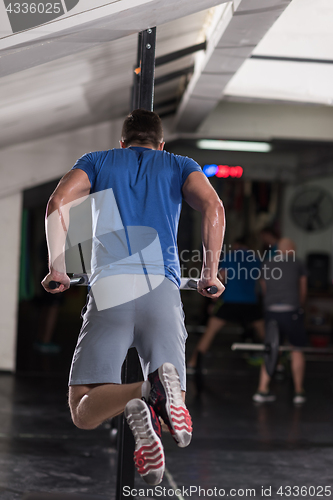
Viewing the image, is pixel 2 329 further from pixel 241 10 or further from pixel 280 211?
pixel 280 211

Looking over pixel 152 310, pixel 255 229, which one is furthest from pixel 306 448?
pixel 255 229

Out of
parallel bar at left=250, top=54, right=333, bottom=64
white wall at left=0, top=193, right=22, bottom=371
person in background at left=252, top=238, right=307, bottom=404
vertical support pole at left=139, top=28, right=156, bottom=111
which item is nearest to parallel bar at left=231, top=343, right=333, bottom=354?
person in background at left=252, top=238, right=307, bottom=404

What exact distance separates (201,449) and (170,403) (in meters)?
2.15

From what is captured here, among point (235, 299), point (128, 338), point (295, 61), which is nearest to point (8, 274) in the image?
point (235, 299)

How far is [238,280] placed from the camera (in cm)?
619

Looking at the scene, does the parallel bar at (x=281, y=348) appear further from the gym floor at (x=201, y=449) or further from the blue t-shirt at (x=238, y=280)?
the blue t-shirt at (x=238, y=280)

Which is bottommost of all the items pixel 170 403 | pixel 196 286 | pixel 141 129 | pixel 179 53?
pixel 170 403

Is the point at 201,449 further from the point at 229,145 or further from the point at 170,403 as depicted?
the point at 229,145

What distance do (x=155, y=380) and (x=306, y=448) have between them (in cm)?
246

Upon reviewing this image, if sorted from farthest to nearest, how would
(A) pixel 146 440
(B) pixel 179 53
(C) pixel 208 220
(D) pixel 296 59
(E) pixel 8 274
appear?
(E) pixel 8 274 < (D) pixel 296 59 < (B) pixel 179 53 < (C) pixel 208 220 < (A) pixel 146 440

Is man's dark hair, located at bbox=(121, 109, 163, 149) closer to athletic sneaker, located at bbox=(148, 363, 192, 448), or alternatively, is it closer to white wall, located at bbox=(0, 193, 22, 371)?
athletic sneaker, located at bbox=(148, 363, 192, 448)

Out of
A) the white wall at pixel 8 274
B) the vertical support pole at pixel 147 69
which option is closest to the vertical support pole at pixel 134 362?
the vertical support pole at pixel 147 69

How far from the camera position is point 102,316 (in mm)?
1877

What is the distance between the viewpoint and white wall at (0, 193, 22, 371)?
593 centimetres
